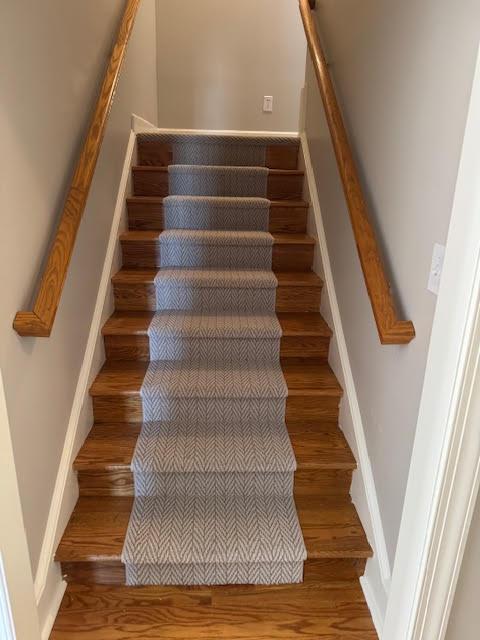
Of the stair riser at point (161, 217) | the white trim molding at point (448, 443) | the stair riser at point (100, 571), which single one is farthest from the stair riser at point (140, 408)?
the stair riser at point (161, 217)

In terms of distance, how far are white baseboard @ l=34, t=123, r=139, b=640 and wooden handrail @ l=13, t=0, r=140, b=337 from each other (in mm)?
572

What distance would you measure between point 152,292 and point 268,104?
2386 mm

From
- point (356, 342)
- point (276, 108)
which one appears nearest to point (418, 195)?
point (356, 342)

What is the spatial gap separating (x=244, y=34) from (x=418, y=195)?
316 centimetres

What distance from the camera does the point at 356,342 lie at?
1.82m

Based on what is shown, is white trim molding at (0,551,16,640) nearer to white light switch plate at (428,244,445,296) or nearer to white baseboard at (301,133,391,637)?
white baseboard at (301,133,391,637)

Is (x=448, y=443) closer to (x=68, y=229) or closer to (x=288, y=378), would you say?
(x=288, y=378)

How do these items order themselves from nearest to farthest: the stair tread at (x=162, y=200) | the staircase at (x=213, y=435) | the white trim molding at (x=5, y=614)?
the white trim molding at (x=5, y=614) < the staircase at (x=213, y=435) < the stair tread at (x=162, y=200)

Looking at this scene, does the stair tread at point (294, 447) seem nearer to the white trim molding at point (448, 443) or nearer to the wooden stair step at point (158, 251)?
the white trim molding at point (448, 443)

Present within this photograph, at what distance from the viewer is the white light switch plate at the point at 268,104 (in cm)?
387

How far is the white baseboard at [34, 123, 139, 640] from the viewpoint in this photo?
1.41 metres

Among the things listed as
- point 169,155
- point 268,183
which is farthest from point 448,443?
point 169,155

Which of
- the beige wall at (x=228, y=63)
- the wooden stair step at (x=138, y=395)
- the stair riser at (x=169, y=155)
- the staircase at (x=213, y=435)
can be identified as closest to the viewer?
the staircase at (x=213, y=435)

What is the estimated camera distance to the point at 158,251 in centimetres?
246
